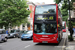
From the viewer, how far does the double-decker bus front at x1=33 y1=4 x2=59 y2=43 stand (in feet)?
45.0

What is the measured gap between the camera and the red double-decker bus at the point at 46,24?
540 inches

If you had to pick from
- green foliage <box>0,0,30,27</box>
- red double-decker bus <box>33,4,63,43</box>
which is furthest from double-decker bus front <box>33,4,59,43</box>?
green foliage <box>0,0,30,27</box>

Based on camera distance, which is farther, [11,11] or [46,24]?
[11,11]

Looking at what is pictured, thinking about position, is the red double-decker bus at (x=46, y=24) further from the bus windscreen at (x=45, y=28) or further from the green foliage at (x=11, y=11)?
the green foliage at (x=11, y=11)

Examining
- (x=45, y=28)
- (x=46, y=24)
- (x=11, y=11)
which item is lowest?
(x=45, y=28)

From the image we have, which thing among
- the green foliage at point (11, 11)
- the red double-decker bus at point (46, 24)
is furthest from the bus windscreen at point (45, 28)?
the green foliage at point (11, 11)

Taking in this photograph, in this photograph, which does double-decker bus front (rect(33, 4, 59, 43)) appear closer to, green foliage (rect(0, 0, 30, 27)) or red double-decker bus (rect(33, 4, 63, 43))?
red double-decker bus (rect(33, 4, 63, 43))

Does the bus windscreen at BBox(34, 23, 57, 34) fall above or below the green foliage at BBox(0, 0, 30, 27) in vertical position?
below

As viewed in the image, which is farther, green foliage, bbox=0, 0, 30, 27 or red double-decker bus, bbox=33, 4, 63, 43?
green foliage, bbox=0, 0, 30, 27

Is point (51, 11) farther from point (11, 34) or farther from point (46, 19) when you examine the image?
point (11, 34)

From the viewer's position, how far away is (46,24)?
1395cm

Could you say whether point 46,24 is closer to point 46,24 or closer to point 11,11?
point 46,24

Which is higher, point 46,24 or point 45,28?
point 46,24

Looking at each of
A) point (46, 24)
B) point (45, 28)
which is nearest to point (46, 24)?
point (46, 24)
